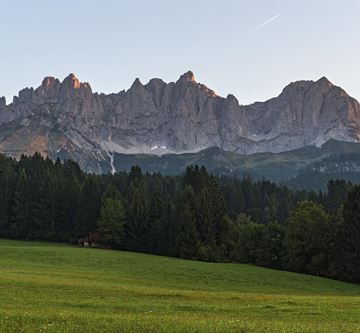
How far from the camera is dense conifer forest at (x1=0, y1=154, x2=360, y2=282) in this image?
8375 cm

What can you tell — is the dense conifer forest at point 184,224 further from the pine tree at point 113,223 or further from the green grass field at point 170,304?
the green grass field at point 170,304

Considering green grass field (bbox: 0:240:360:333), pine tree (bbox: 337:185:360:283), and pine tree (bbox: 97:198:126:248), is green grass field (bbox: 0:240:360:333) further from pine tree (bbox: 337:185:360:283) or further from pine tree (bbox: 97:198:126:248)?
pine tree (bbox: 97:198:126:248)

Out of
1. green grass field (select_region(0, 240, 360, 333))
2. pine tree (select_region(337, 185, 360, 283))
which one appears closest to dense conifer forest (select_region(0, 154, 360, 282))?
pine tree (select_region(337, 185, 360, 283))

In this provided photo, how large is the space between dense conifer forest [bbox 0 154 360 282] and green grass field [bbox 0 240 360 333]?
17.4m

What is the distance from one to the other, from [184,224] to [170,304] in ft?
239

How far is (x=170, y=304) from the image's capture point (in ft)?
105

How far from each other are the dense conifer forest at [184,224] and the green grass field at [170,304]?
1737cm

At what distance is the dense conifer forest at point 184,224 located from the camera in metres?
83.8

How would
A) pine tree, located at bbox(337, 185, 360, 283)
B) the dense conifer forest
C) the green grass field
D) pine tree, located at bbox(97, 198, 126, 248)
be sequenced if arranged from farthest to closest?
pine tree, located at bbox(97, 198, 126, 248) → the dense conifer forest → pine tree, located at bbox(337, 185, 360, 283) → the green grass field

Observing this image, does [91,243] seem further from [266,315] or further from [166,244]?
[266,315]

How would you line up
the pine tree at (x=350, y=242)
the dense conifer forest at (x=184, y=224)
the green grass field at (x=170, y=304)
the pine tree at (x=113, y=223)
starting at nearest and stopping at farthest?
the green grass field at (x=170, y=304)
the pine tree at (x=350, y=242)
the dense conifer forest at (x=184, y=224)
the pine tree at (x=113, y=223)

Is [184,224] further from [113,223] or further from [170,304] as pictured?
[170,304]

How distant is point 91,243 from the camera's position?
11688cm

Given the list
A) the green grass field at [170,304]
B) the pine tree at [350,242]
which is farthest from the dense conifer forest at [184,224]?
the green grass field at [170,304]
